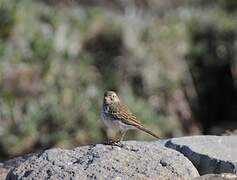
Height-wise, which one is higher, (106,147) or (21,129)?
(106,147)

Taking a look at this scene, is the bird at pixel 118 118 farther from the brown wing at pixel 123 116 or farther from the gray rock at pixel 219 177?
the gray rock at pixel 219 177

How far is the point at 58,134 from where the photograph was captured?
13.1m

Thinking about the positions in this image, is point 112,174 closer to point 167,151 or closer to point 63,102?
point 167,151

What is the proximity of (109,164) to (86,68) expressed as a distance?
8.13 meters

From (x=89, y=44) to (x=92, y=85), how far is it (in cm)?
127

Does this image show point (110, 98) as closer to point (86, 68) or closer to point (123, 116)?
point (123, 116)

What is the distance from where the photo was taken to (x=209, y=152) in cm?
721

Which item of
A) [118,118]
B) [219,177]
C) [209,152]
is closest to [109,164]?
A: [219,177]

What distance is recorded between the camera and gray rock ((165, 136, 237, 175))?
7.01 metres

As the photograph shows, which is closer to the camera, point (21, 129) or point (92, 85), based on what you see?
point (21, 129)

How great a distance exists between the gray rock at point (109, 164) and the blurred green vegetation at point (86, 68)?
6.25 metres

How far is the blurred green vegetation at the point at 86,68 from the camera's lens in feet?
43.6

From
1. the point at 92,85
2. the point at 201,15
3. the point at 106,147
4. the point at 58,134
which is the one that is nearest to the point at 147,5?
the point at 201,15

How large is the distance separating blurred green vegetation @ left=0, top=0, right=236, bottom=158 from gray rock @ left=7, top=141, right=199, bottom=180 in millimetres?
6254
